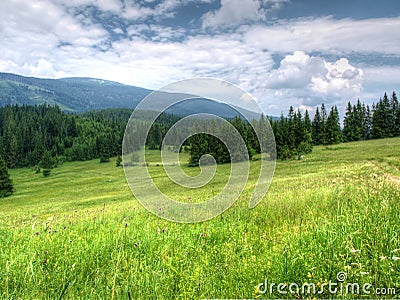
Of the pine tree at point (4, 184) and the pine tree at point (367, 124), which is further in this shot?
the pine tree at point (367, 124)

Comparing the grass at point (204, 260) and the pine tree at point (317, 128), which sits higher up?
the pine tree at point (317, 128)

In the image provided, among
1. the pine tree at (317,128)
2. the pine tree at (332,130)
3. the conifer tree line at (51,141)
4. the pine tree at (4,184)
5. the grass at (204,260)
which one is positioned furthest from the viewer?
the conifer tree line at (51,141)

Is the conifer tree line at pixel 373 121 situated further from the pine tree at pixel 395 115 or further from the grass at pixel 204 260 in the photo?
the grass at pixel 204 260

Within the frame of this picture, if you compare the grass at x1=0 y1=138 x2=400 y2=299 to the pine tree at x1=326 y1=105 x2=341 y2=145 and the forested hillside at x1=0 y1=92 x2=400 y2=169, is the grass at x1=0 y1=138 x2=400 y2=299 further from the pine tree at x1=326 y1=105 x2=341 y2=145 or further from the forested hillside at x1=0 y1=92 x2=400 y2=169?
the pine tree at x1=326 y1=105 x2=341 y2=145

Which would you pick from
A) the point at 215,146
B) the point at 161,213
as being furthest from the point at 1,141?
the point at 161,213

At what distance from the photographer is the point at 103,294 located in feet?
10.5

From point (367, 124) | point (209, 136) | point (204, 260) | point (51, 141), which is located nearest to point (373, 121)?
point (367, 124)

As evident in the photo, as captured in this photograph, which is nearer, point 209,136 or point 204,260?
point 204,260

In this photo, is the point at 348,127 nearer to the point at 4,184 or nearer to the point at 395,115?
the point at 395,115

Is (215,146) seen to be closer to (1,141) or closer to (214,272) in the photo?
(214,272)

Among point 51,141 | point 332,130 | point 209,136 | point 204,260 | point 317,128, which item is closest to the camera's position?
point 204,260

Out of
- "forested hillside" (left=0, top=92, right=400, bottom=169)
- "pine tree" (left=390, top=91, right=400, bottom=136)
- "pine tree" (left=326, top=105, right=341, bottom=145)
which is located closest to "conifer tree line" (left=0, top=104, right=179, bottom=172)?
"forested hillside" (left=0, top=92, right=400, bottom=169)

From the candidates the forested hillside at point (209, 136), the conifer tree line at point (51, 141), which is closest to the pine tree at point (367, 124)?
the forested hillside at point (209, 136)

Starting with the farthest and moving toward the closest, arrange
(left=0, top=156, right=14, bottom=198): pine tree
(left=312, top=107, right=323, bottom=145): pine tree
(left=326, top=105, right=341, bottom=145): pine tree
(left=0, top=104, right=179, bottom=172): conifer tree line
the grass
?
(left=0, top=104, right=179, bottom=172): conifer tree line → (left=312, top=107, right=323, bottom=145): pine tree → (left=326, top=105, right=341, bottom=145): pine tree → (left=0, top=156, right=14, bottom=198): pine tree → the grass
